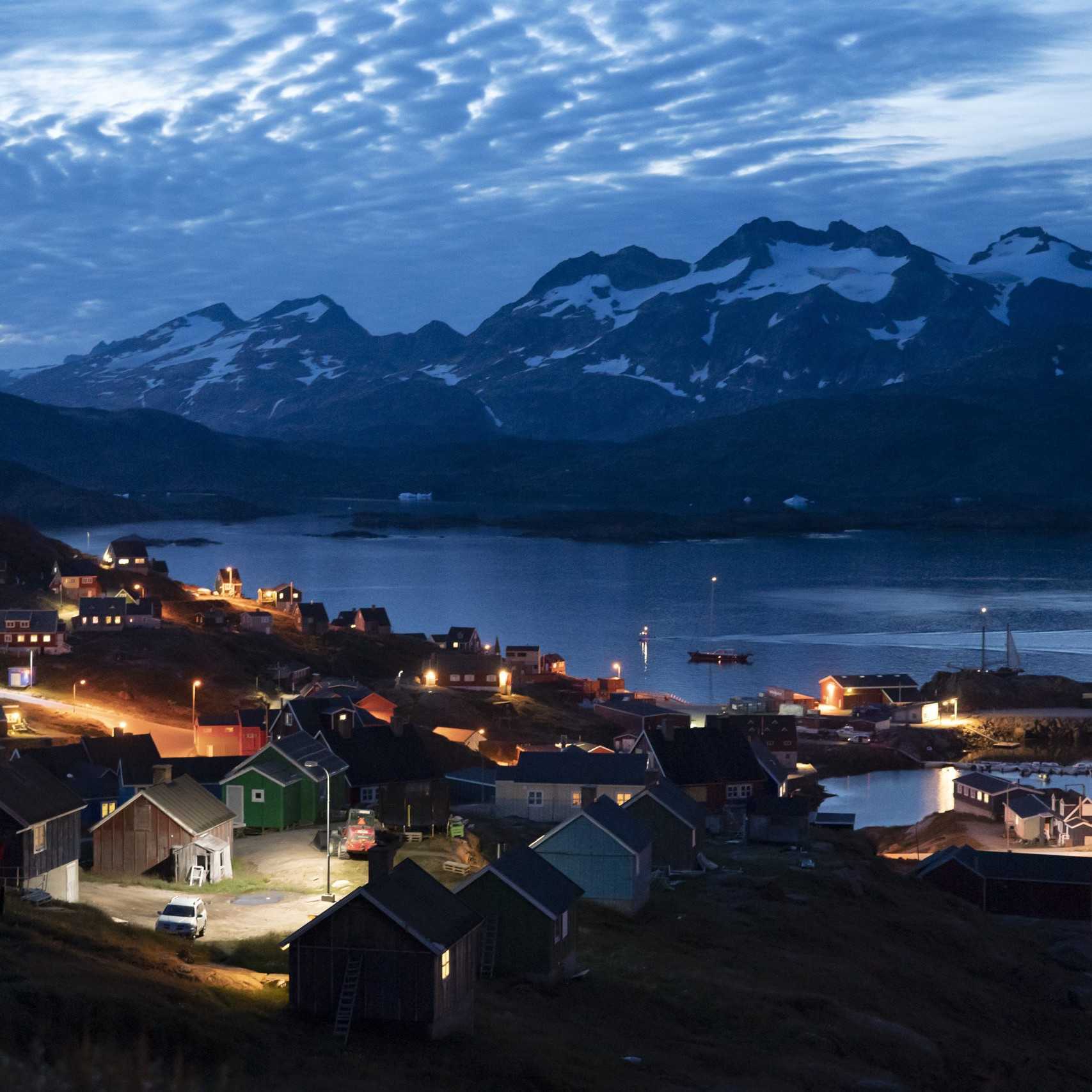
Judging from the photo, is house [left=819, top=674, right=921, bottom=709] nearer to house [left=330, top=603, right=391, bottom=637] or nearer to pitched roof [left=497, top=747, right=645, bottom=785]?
house [left=330, top=603, right=391, bottom=637]

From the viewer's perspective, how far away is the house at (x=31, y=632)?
54.0 m

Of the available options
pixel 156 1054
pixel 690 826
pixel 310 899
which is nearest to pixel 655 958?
pixel 310 899

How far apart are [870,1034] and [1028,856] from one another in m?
16.1

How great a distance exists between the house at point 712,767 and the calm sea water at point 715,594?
1243 inches

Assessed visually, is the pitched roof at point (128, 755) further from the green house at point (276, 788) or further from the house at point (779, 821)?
the house at point (779, 821)

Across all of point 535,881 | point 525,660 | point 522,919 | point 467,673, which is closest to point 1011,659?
point 525,660

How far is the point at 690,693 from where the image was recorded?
70.4 metres

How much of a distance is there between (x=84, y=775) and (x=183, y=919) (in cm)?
1116

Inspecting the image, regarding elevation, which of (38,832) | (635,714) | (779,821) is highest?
(38,832)

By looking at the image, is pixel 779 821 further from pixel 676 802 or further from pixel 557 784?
pixel 676 802

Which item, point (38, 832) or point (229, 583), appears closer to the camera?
point (38, 832)

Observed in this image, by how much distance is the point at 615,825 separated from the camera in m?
25.3

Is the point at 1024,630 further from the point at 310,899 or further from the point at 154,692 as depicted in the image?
the point at 310,899

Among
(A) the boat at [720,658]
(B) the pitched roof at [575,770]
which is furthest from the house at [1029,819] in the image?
(A) the boat at [720,658]
